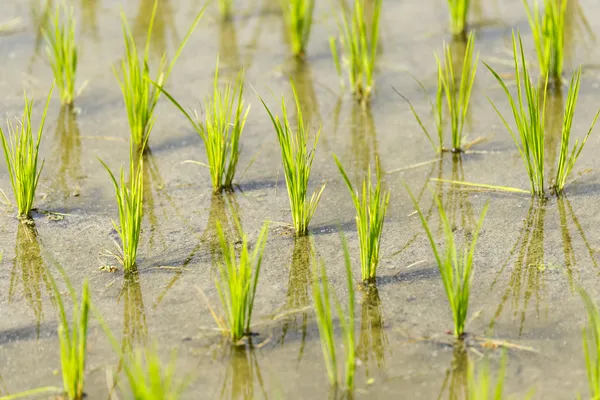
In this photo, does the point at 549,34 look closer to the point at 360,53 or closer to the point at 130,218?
the point at 360,53

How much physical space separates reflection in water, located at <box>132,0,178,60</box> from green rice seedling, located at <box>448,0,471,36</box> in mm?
1418

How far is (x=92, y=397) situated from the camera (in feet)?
6.66

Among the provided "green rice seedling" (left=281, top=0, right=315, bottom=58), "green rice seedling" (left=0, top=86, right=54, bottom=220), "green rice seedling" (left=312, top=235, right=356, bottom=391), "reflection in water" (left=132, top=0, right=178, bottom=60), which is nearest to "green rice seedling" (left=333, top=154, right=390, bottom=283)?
A: "green rice seedling" (left=312, top=235, right=356, bottom=391)

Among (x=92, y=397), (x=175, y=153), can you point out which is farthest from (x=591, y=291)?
(x=175, y=153)

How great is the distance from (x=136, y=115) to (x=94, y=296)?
98 centimetres

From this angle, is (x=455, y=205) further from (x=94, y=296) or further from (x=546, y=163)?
(x=94, y=296)

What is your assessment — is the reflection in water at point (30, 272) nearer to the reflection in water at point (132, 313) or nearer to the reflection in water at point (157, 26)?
the reflection in water at point (132, 313)

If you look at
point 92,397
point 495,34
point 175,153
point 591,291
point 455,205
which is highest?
point 495,34

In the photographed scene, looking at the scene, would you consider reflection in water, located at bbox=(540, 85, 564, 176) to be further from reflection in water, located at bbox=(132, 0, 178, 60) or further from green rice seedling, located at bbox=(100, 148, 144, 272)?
reflection in water, located at bbox=(132, 0, 178, 60)

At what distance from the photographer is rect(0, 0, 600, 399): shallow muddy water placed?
83.4 inches

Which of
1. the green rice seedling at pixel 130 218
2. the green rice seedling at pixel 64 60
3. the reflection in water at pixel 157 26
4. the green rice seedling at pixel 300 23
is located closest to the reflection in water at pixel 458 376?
the green rice seedling at pixel 130 218

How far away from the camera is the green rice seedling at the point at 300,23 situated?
397cm

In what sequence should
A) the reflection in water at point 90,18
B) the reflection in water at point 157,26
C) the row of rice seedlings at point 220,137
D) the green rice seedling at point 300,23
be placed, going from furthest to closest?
the reflection in water at point 90,18 < the reflection in water at point 157,26 < the green rice seedling at point 300,23 < the row of rice seedlings at point 220,137

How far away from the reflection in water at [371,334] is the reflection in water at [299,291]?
0.16 meters
